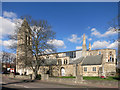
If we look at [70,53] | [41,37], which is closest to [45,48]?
[41,37]

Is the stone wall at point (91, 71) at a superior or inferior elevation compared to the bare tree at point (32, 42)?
inferior

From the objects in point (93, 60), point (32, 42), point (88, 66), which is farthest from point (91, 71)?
point (32, 42)

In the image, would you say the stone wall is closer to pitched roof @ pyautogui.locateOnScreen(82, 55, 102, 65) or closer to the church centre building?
the church centre building

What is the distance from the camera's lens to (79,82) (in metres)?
21.3

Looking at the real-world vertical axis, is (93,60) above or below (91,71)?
above

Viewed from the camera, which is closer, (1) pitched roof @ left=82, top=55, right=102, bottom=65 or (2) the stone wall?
(2) the stone wall

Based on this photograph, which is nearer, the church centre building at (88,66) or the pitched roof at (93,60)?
the church centre building at (88,66)

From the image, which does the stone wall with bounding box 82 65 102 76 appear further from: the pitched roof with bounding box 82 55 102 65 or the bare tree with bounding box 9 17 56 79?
the bare tree with bounding box 9 17 56 79

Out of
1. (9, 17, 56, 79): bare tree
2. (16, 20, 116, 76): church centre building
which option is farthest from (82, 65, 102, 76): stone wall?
(9, 17, 56, 79): bare tree

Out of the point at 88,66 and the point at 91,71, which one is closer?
the point at 91,71

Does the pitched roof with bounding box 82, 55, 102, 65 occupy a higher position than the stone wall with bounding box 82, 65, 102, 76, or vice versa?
the pitched roof with bounding box 82, 55, 102, 65

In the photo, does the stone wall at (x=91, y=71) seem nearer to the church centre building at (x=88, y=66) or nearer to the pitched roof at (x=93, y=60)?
the church centre building at (x=88, y=66)

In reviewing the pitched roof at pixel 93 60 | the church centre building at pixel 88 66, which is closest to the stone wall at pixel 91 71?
the church centre building at pixel 88 66

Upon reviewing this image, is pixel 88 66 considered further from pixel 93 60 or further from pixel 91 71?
pixel 93 60
